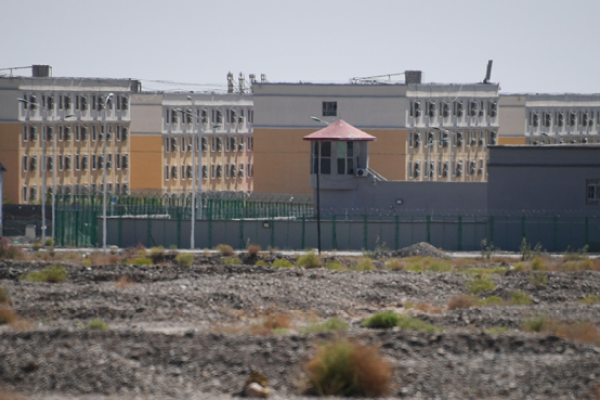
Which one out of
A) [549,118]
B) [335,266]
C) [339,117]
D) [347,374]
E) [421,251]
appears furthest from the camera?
[549,118]

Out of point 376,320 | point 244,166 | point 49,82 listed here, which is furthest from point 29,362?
point 244,166

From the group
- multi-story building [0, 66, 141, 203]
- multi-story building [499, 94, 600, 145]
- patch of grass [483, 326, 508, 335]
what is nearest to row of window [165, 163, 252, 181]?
multi-story building [0, 66, 141, 203]

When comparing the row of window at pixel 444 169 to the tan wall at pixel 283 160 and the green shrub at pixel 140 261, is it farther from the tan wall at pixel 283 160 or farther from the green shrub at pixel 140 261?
the green shrub at pixel 140 261

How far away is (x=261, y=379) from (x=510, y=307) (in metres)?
11.1

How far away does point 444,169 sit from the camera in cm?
9044

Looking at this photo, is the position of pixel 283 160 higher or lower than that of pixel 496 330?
higher

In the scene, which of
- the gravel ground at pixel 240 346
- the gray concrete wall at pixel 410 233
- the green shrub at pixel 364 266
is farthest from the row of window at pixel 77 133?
the gravel ground at pixel 240 346

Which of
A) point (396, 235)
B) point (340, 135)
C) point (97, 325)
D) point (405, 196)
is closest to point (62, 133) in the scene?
point (340, 135)

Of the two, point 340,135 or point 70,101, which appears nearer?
point 340,135

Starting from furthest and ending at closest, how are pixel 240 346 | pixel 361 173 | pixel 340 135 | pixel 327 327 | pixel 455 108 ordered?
1. pixel 455 108
2. pixel 340 135
3. pixel 361 173
4. pixel 327 327
5. pixel 240 346

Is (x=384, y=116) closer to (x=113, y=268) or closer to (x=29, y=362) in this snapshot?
(x=113, y=268)

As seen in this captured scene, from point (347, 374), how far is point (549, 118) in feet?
312

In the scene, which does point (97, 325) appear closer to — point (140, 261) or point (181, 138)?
point (140, 261)

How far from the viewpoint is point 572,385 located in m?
16.2
